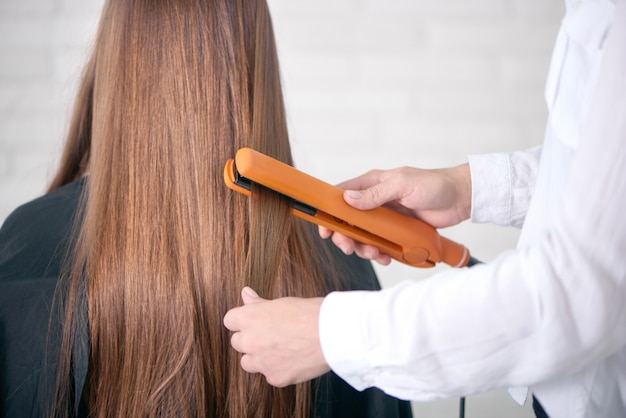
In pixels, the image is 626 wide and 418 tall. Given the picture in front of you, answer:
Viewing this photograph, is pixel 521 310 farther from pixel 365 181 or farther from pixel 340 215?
pixel 365 181

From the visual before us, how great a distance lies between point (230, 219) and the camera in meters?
0.68

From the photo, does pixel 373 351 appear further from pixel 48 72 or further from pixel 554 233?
pixel 48 72

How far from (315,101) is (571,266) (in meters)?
1.17

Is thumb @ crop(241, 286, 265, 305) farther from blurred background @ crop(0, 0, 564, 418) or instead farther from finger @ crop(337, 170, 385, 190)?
blurred background @ crop(0, 0, 564, 418)

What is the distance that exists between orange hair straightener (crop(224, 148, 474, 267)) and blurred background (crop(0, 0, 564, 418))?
2.53 ft

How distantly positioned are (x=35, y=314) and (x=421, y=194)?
20.5 inches

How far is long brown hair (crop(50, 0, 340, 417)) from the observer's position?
66 cm

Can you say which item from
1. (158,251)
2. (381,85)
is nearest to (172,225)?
(158,251)

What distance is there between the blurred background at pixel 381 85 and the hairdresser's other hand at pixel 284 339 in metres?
1.00

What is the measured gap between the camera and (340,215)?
626 millimetres

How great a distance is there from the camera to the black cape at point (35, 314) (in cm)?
66

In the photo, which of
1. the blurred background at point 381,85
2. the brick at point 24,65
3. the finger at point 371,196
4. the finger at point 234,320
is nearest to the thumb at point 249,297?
the finger at point 234,320

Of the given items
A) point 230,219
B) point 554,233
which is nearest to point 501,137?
point 230,219

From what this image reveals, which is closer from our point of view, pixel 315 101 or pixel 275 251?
pixel 275 251
